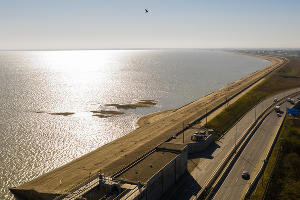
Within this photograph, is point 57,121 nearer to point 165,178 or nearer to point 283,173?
point 165,178

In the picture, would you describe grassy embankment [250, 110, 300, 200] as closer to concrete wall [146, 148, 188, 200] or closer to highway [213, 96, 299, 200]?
highway [213, 96, 299, 200]

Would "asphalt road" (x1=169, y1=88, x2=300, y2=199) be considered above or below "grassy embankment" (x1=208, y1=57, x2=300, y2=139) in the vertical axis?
below

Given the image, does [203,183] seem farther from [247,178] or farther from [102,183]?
[102,183]

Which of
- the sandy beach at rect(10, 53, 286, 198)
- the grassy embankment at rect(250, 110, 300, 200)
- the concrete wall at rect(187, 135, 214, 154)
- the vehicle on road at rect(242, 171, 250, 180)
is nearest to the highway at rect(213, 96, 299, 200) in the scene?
the vehicle on road at rect(242, 171, 250, 180)

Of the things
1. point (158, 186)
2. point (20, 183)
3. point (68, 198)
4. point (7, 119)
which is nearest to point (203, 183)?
point (158, 186)

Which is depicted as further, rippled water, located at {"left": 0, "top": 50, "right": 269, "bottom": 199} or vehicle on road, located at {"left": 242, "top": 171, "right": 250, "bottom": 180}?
rippled water, located at {"left": 0, "top": 50, "right": 269, "bottom": 199}

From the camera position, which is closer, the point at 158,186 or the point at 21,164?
the point at 158,186

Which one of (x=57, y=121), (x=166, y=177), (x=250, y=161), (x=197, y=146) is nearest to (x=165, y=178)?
(x=166, y=177)
